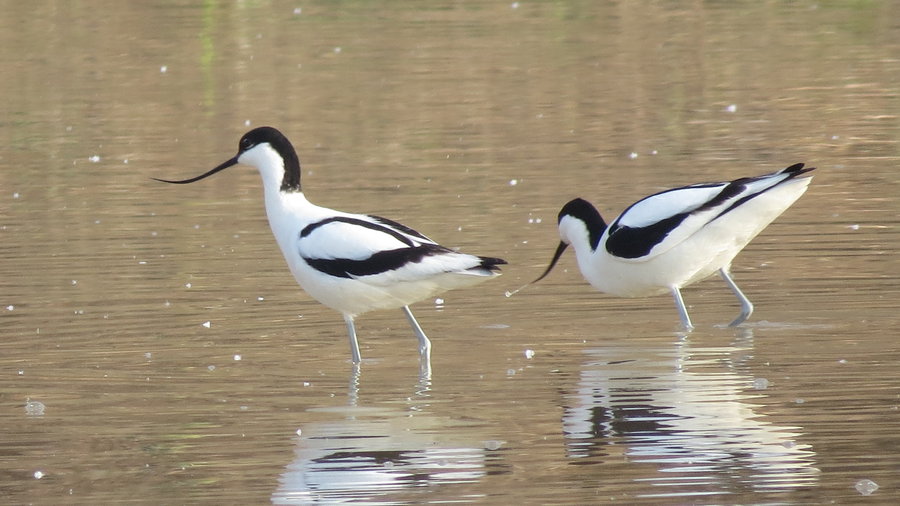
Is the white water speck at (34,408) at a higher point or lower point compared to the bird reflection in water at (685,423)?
lower

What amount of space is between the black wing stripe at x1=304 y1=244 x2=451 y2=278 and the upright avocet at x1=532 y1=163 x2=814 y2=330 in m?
1.20

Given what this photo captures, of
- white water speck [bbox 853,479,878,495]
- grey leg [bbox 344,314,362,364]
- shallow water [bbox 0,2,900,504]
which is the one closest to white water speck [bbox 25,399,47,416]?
shallow water [bbox 0,2,900,504]

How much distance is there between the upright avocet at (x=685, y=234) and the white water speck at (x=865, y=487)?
2.83 meters

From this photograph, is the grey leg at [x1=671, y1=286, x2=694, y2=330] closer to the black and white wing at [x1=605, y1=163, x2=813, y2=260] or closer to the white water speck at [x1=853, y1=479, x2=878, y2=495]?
the black and white wing at [x1=605, y1=163, x2=813, y2=260]

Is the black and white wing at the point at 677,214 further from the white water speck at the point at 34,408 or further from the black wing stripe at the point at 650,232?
the white water speck at the point at 34,408

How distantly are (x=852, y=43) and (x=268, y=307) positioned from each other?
12.7m

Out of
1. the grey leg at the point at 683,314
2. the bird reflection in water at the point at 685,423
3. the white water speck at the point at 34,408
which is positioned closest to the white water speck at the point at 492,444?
the bird reflection in water at the point at 685,423

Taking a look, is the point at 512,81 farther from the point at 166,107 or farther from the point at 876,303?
the point at 876,303

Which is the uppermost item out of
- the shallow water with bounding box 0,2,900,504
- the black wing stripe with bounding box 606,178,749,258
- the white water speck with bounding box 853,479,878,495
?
the white water speck with bounding box 853,479,878,495

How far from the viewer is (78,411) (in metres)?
7.22

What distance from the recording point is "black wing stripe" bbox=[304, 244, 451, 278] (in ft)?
26.0

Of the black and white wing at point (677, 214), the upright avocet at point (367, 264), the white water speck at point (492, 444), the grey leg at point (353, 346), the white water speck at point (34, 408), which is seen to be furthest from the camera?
the black and white wing at point (677, 214)

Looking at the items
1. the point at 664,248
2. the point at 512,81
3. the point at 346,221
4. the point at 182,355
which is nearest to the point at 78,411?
the point at 182,355

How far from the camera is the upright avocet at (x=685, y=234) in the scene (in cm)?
860
